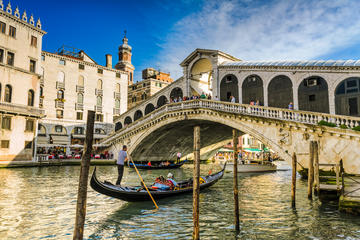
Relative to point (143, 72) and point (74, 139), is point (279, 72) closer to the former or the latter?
point (74, 139)

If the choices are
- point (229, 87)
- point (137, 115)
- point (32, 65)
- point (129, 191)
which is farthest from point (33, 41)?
point (129, 191)

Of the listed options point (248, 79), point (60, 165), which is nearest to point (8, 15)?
point (60, 165)

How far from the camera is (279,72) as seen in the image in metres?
18.4

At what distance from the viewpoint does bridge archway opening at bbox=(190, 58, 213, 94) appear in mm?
24500

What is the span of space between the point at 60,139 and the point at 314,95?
25.1 meters

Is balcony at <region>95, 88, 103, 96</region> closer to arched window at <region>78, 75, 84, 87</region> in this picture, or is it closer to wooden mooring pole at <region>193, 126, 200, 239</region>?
arched window at <region>78, 75, 84, 87</region>

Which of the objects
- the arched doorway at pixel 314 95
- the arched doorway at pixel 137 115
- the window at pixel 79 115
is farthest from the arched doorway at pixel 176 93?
the window at pixel 79 115

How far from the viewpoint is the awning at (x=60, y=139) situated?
29.7 meters

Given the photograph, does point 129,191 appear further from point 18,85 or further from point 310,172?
point 18,85

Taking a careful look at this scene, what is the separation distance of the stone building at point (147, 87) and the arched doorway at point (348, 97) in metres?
30.1

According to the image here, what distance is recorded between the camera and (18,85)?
22.5 metres

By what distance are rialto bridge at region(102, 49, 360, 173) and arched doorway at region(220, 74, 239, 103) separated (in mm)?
75

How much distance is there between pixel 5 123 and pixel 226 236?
20.7 metres

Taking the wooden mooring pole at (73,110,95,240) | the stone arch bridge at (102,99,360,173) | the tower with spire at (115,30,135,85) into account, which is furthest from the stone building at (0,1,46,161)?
the tower with spire at (115,30,135,85)
